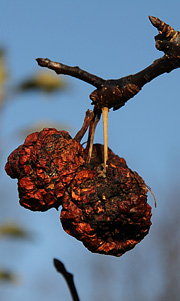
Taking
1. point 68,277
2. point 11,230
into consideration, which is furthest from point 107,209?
point 11,230

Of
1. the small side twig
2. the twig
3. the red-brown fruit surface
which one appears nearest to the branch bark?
the twig

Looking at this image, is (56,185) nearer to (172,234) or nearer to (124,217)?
(124,217)

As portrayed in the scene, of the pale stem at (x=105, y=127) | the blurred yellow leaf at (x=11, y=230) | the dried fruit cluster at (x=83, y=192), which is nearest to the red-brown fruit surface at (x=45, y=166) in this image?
the dried fruit cluster at (x=83, y=192)

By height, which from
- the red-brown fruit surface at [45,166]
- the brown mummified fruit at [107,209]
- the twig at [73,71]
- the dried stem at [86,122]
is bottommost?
the brown mummified fruit at [107,209]

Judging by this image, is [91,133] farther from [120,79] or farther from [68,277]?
[68,277]

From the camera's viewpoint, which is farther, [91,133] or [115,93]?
[91,133]

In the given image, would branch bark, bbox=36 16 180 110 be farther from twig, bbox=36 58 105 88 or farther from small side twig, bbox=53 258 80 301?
small side twig, bbox=53 258 80 301

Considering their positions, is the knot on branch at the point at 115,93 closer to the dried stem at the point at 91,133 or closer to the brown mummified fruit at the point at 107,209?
the dried stem at the point at 91,133
